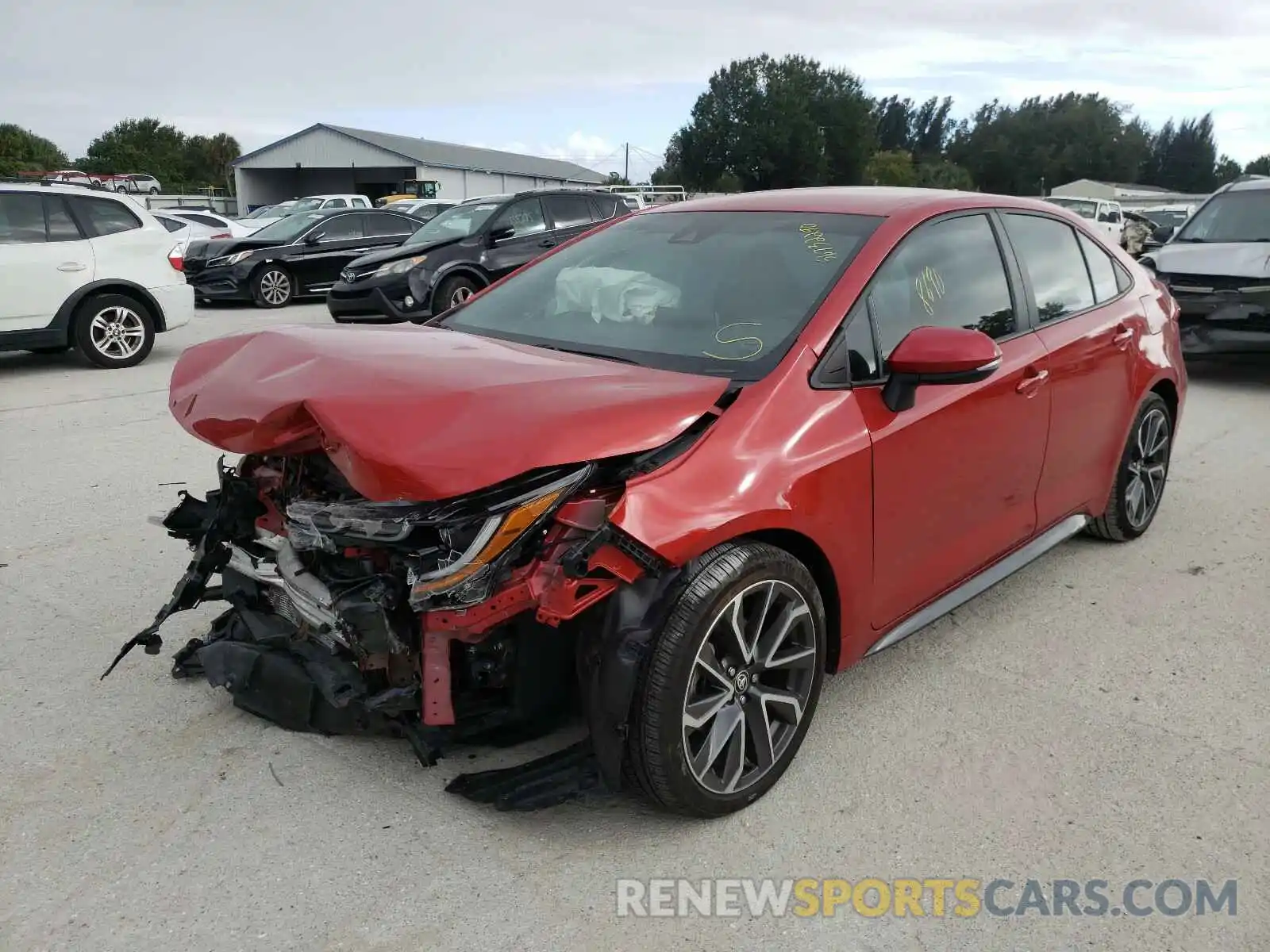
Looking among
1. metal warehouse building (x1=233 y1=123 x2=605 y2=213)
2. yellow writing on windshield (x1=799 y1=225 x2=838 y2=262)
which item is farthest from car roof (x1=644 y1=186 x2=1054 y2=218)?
metal warehouse building (x1=233 y1=123 x2=605 y2=213)

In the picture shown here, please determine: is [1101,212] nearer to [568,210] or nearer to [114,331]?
[568,210]

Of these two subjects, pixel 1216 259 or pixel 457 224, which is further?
pixel 457 224

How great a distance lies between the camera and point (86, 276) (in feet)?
30.4

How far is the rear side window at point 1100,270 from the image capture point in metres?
4.39

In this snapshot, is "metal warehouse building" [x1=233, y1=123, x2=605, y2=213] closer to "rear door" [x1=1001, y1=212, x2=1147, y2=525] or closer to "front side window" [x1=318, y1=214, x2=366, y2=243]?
"front side window" [x1=318, y1=214, x2=366, y2=243]

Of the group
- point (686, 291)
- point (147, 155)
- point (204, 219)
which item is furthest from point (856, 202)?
point (147, 155)

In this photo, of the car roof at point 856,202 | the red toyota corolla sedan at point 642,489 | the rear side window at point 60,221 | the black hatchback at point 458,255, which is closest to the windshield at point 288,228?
the black hatchback at point 458,255

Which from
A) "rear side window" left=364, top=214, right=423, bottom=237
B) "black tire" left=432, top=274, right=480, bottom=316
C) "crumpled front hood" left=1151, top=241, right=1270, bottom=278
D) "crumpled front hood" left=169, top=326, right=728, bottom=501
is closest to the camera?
"crumpled front hood" left=169, top=326, right=728, bottom=501

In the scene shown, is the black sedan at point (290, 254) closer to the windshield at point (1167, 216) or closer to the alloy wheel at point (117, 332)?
the alloy wheel at point (117, 332)

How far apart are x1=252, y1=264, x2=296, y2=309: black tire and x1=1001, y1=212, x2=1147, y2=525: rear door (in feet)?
43.8

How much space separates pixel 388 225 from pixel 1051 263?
45.9 feet

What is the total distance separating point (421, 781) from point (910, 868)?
1.39 meters

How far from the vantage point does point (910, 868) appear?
2.60 metres

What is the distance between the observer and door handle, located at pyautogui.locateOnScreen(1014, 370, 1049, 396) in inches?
142
